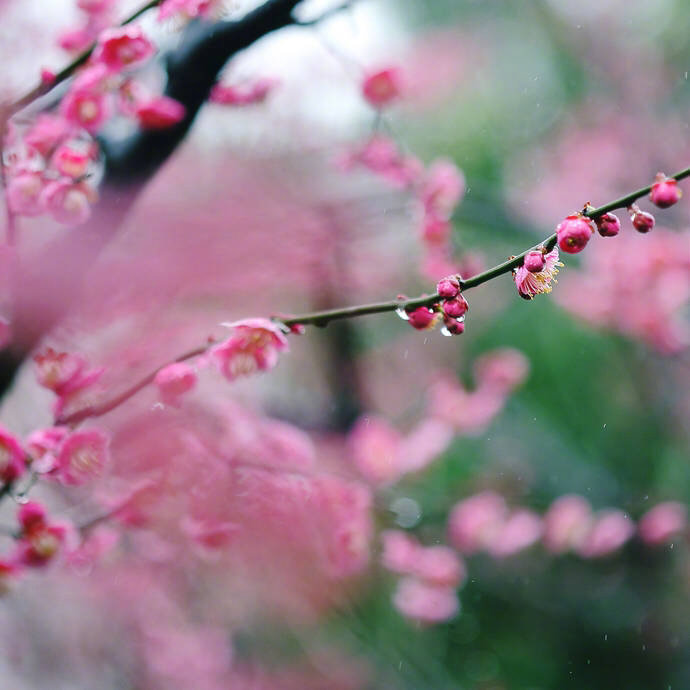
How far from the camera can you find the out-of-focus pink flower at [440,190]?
1590 mm

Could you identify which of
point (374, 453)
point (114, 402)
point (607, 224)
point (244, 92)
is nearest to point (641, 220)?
point (607, 224)

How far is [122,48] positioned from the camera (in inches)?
37.4

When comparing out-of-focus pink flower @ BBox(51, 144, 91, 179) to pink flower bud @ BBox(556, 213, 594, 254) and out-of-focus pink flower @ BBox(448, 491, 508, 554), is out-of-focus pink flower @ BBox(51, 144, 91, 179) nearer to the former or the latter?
pink flower bud @ BBox(556, 213, 594, 254)

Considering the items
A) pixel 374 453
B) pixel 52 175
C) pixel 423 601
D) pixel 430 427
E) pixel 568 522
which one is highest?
pixel 52 175

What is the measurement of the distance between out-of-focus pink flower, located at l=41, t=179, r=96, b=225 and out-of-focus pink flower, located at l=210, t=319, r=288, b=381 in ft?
0.86

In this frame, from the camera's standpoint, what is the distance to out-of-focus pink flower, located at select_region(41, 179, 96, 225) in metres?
0.92

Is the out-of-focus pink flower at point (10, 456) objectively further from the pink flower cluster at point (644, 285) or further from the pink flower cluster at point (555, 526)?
the pink flower cluster at point (644, 285)

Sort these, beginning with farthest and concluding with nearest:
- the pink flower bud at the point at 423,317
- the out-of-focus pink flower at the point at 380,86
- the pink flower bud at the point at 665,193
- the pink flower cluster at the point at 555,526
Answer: the pink flower cluster at the point at 555,526
the out-of-focus pink flower at the point at 380,86
the pink flower bud at the point at 423,317
the pink flower bud at the point at 665,193

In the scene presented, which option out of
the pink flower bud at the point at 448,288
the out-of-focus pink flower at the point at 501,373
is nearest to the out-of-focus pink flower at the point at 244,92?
the pink flower bud at the point at 448,288

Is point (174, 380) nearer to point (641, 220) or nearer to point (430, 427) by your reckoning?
point (641, 220)

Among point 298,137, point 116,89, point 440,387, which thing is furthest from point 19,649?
point 116,89

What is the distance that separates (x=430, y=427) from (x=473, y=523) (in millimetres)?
407

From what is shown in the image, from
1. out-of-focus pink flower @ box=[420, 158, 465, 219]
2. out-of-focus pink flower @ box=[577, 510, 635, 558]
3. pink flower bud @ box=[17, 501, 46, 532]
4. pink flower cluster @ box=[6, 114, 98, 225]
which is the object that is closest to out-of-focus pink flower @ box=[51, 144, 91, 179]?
pink flower cluster @ box=[6, 114, 98, 225]

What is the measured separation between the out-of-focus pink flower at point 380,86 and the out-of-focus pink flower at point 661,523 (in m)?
2.07
